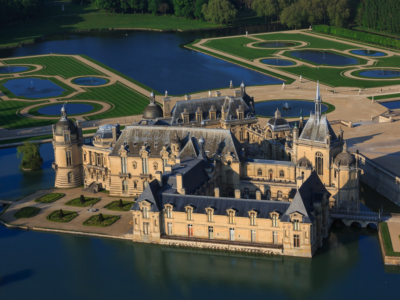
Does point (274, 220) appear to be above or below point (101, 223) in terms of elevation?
above

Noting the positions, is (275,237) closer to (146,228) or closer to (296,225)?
(296,225)

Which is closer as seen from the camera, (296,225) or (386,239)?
(296,225)

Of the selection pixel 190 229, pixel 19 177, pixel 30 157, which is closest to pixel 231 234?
pixel 190 229

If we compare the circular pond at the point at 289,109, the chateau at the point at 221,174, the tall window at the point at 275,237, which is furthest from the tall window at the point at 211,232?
the circular pond at the point at 289,109

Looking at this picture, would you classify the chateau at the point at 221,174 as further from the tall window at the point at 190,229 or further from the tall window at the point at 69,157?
the tall window at the point at 69,157

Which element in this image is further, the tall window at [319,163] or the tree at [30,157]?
the tree at [30,157]

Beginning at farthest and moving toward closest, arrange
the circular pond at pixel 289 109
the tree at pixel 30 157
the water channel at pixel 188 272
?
the circular pond at pixel 289 109 → the tree at pixel 30 157 → the water channel at pixel 188 272

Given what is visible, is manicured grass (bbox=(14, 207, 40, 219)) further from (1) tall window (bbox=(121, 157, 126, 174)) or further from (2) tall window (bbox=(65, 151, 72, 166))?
(1) tall window (bbox=(121, 157, 126, 174))

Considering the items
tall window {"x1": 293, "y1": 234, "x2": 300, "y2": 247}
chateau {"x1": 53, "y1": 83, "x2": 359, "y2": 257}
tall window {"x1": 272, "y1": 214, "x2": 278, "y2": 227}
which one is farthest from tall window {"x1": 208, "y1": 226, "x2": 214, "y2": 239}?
tall window {"x1": 293, "y1": 234, "x2": 300, "y2": 247}
